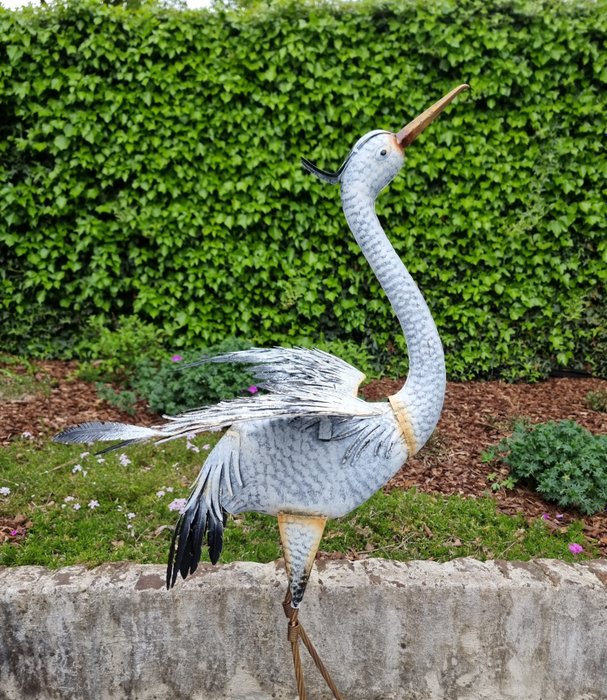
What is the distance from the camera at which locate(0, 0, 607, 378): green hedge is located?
4656 mm

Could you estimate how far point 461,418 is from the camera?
429cm

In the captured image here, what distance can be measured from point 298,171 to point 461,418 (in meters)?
2.31

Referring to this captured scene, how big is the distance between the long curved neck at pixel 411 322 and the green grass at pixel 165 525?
4.29 feet

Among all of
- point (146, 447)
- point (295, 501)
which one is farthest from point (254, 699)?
point (146, 447)

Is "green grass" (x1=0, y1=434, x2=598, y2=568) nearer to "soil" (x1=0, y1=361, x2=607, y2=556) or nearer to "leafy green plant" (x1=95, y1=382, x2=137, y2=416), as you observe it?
"soil" (x1=0, y1=361, x2=607, y2=556)

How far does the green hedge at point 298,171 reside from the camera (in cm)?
466

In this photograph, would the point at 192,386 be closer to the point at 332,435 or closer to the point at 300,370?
the point at 300,370

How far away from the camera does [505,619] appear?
95.7 inches

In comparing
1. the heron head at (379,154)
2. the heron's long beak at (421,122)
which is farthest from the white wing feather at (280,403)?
the heron's long beak at (421,122)

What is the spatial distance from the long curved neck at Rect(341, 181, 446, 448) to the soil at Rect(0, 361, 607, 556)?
177cm

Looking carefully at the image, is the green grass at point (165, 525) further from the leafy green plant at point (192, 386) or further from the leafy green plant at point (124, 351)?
the leafy green plant at point (124, 351)

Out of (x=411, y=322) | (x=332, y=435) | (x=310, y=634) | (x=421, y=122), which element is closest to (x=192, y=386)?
(x=310, y=634)

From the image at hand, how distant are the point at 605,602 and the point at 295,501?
1.51 meters

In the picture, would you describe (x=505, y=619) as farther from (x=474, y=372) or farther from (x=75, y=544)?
(x=474, y=372)
